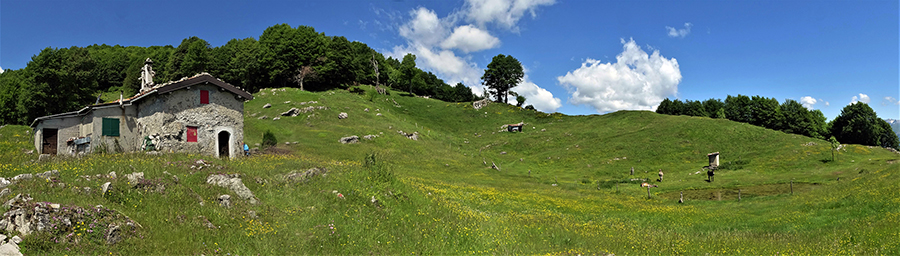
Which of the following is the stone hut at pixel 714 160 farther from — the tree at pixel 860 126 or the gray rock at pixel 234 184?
the tree at pixel 860 126

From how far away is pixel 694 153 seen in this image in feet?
202

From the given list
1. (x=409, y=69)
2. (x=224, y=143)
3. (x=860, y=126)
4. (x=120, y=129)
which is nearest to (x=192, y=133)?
(x=224, y=143)

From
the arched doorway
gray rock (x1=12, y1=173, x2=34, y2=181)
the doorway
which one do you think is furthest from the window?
gray rock (x1=12, y1=173, x2=34, y2=181)

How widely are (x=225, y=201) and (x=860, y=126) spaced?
135 meters

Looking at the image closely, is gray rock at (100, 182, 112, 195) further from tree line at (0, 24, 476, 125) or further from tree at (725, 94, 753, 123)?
tree at (725, 94, 753, 123)

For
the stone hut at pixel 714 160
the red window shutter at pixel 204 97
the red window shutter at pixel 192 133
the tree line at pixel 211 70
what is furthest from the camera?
the tree line at pixel 211 70

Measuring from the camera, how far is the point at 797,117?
10538cm

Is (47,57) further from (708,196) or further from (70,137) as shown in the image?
(708,196)

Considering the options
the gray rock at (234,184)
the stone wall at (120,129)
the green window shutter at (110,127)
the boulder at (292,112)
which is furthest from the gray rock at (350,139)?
the gray rock at (234,184)

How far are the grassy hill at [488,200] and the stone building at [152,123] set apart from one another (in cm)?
440

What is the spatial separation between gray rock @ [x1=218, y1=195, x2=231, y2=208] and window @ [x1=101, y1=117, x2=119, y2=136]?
939 inches

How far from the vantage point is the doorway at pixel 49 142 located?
32375mm

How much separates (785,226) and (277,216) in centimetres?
2568

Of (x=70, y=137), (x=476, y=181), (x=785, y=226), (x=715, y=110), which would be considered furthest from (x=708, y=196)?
(x=715, y=110)
